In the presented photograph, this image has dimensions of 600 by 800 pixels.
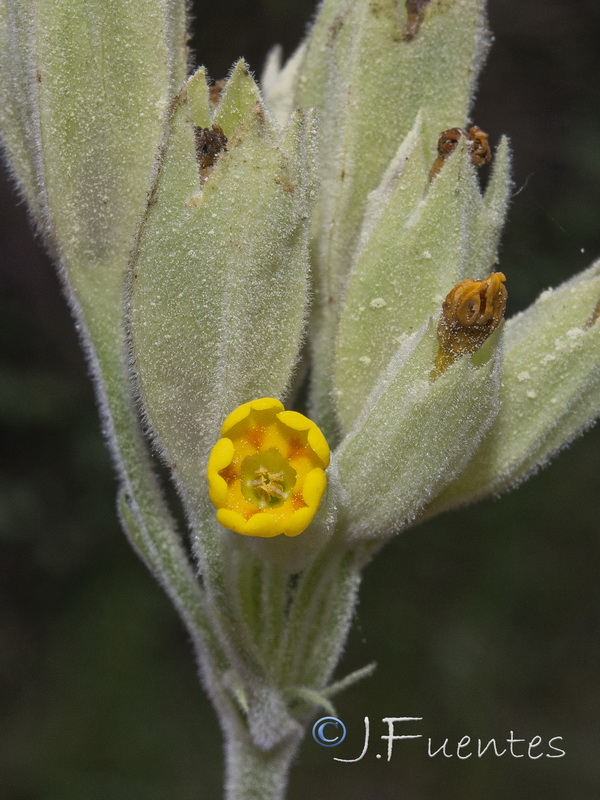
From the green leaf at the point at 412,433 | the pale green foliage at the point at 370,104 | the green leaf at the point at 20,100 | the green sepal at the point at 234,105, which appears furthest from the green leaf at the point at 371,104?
the green leaf at the point at 20,100

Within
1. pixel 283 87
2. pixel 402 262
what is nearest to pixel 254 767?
pixel 402 262

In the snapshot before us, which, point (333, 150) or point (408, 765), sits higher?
point (333, 150)

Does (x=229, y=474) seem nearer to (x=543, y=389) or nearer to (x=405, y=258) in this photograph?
(x=405, y=258)

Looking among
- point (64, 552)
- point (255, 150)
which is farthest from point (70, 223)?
point (64, 552)

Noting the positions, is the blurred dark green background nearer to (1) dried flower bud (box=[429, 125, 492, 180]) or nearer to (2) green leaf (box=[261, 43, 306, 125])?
(2) green leaf (box=[261, 43, 306, 125])

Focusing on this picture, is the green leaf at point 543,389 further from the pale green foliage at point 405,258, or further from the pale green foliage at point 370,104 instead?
the pale green foliage at point 370,104

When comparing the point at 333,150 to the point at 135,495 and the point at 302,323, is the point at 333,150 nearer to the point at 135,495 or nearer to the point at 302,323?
the point at 302,323
